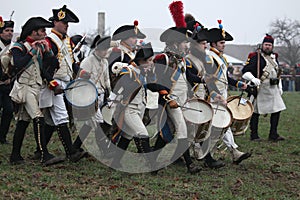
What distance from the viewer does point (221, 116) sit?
7.34 meters

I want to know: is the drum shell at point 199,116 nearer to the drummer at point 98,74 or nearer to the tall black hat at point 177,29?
the tall black hat at point 177,29

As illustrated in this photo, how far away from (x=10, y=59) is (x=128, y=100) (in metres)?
1.50

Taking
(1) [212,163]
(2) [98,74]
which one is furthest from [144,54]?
(1) [212,163]

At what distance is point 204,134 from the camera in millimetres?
7074

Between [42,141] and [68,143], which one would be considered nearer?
[42,141]

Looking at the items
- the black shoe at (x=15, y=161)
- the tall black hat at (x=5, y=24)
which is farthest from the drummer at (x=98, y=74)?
the tall black hat at (x=5, y=24)

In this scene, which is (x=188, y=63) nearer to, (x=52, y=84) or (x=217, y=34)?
(x=217, y=34)

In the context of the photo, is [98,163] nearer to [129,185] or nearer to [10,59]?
[129,185]

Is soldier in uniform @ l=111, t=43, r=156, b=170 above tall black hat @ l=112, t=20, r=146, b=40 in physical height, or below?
below

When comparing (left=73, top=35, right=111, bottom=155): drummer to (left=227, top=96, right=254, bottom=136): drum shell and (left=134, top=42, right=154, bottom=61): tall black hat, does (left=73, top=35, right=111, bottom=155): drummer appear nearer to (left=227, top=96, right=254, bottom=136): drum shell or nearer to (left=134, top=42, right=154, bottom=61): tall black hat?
(left=134, top=42, right=154, bottom=61): tall black hat

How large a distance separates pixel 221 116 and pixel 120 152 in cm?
135

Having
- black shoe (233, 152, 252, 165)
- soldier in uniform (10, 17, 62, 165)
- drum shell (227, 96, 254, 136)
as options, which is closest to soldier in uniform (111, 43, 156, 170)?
soldier in uniform (10, 17, 62, 165)

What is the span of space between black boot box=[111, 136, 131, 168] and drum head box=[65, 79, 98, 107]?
61cm

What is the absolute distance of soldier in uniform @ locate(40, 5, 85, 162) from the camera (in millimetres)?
7105
